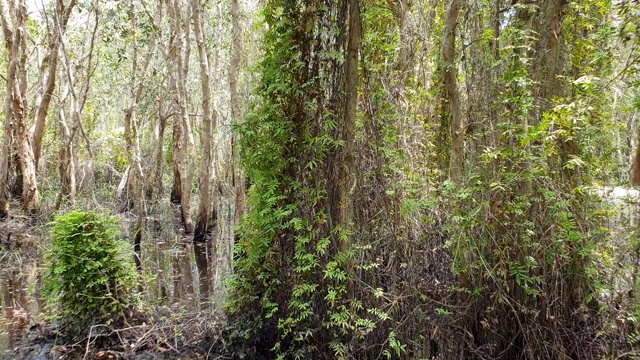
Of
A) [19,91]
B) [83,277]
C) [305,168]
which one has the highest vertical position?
[19,91]

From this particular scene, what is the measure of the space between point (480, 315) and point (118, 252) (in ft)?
14.5

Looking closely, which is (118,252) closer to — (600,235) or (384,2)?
(384,2)

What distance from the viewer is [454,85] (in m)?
4.93

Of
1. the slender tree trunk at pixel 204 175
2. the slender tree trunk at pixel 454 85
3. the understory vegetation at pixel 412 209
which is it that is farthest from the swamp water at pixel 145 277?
the slender tree trunk at pixel 454 85

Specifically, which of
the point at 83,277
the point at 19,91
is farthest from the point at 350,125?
the point at 19,91

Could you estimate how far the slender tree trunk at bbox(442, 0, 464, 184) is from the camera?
16.0ft

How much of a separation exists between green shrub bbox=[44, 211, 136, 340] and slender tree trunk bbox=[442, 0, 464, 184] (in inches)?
169

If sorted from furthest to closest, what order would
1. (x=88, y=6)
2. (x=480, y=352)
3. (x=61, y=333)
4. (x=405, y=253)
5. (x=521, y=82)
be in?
(x=88, y=6) → (x=61, y=333) → (x=405, y=253) → (x=480, y=352) → (x=521, y=82)

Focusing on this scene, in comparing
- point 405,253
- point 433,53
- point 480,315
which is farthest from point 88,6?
point 480,315

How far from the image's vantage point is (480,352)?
457 cm

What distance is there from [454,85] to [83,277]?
16.1 feet

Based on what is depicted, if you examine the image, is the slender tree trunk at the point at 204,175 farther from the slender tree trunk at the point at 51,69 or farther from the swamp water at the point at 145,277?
the slender tree trunk at the point at 51,69

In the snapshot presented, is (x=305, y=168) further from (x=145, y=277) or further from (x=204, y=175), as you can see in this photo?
(x=204, y=175)

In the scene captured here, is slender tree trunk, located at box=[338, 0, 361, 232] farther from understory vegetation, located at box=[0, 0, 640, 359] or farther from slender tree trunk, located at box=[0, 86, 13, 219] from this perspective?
slender tree trunk, located at box=[0, 86, 13, 219]
